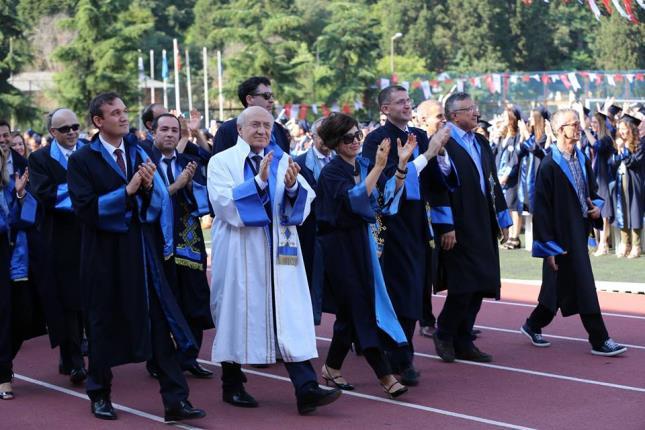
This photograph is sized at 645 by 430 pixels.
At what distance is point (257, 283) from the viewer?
7.78m

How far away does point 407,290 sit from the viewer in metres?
8.66

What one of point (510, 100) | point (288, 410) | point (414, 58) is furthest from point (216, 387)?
point (414, 58)

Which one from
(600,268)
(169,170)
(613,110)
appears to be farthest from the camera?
(613,110)

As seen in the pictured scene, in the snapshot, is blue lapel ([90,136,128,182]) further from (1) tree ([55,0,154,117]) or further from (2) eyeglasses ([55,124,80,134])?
(1) tree ([55,0,154,117])

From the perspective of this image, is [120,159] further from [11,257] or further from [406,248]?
[406,248]

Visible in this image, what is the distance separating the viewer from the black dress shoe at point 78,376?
29.8 feet

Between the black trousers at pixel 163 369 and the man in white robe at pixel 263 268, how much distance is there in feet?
1.11

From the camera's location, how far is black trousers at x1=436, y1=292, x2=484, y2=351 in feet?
30.9

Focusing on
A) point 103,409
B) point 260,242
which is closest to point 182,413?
point 103,409

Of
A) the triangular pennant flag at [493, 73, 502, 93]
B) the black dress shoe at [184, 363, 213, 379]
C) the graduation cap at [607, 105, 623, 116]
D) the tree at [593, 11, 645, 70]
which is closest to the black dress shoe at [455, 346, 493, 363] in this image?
the black dress shoe at [184, 363, 213, 379]

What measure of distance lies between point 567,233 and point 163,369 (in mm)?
3781

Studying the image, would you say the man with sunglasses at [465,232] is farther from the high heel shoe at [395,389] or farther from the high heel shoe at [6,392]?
the high heel shoe at [6,392]

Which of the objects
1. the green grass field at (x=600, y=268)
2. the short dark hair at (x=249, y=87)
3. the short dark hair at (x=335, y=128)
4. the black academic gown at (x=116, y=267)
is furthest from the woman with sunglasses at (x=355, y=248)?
the green grass field at (x=600, y=268)

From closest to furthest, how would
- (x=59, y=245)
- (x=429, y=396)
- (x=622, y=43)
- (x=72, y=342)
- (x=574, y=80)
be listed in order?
(x=429, y=396), (x=59, y=245), (x=72, y=342), (x=574, y=80), (x=622, y=43)
